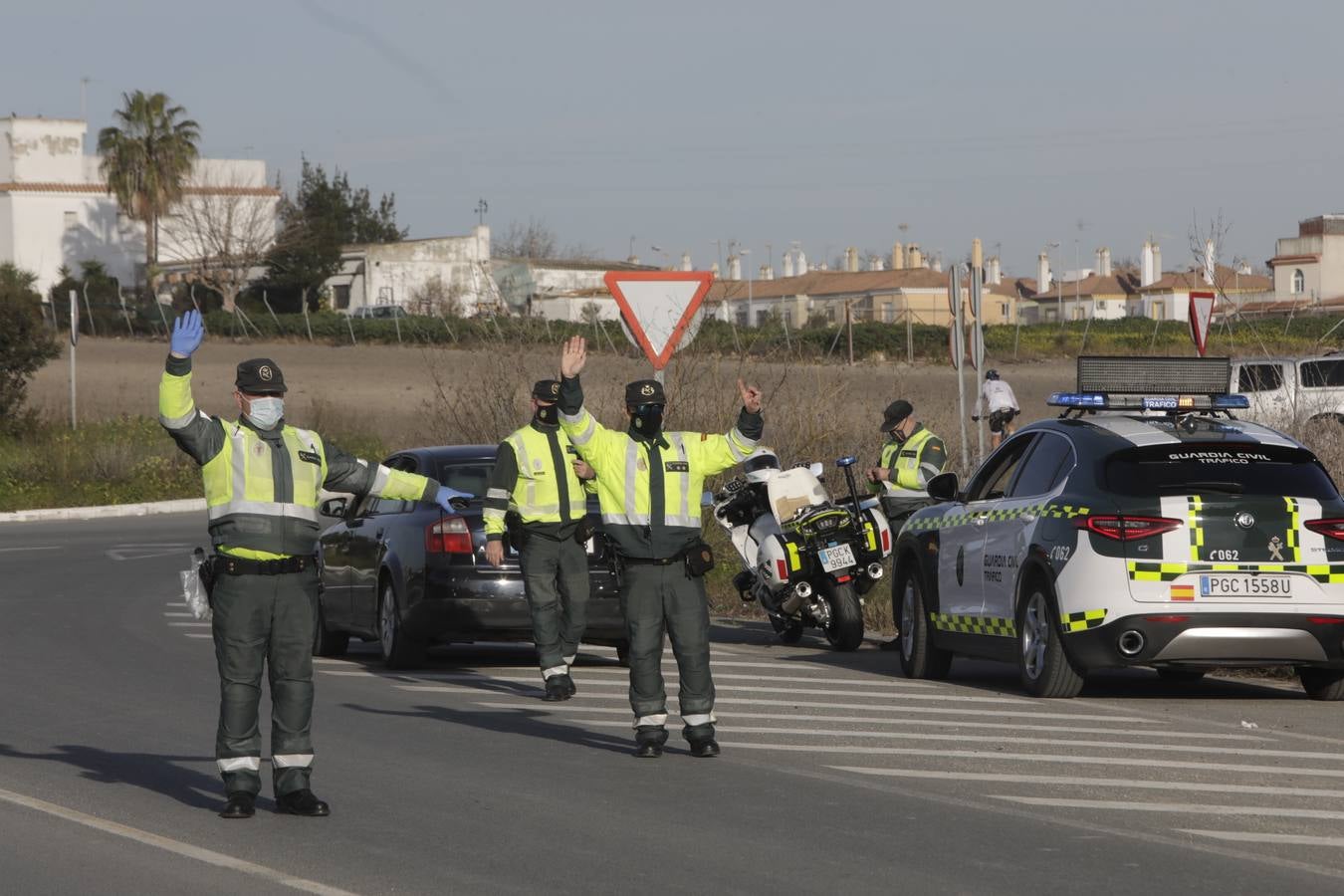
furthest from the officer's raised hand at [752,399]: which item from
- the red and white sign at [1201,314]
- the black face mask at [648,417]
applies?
the red and white sign at [1201,314]

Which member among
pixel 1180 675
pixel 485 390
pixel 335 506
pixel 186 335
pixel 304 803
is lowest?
pixel 1180 675

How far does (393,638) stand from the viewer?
14.5 meters

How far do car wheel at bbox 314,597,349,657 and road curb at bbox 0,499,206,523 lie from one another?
58.9 ft

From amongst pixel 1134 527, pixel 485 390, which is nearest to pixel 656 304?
pixel 1134 527

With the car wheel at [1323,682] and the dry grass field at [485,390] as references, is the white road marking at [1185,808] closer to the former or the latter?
the car wheel at [1323,682]

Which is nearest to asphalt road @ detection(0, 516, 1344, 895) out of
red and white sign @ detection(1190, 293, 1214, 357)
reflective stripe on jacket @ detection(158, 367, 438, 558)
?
reflective stripe on jacket @ detection(158, 367, 438, 558)

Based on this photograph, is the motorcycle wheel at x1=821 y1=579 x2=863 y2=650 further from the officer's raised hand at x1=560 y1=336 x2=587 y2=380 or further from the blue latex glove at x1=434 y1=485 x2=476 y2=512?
the blue latex glove at x1=434 y1=485 x2=476 y2=512

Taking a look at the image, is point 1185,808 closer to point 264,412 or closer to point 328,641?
point 264,412

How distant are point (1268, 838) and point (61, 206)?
98.9 m

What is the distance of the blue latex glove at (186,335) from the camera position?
26.6ft

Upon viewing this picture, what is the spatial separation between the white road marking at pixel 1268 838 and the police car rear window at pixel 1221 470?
3.89 metres

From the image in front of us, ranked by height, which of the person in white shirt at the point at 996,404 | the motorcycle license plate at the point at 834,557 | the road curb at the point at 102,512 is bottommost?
the road curb at the point at 102,512

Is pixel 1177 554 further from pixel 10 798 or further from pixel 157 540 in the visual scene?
pixel 157 540

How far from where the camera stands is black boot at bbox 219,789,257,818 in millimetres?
8250
